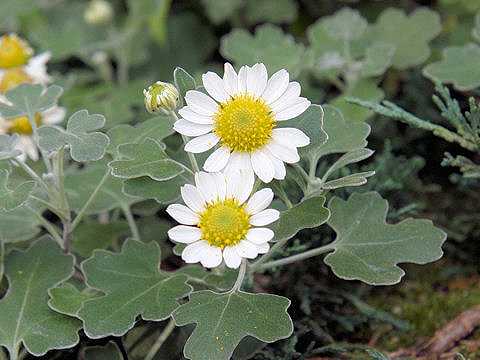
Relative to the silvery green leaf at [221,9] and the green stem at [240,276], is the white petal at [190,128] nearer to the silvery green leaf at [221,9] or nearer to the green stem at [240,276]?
the green stem at [240,276]

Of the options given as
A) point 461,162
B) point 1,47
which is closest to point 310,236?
point 461,162

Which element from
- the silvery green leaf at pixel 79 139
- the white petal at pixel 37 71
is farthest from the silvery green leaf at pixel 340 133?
the white petal at pixel 37 71

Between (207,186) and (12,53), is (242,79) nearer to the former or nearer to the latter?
(207,186)

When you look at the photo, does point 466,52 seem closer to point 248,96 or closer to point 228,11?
point 248,96

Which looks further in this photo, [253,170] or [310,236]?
[310,236]

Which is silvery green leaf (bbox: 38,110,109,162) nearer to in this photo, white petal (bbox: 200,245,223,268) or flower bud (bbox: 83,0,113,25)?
white petal (bbox: 200,245,223,268)

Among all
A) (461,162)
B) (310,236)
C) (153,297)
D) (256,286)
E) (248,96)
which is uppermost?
(248,96)

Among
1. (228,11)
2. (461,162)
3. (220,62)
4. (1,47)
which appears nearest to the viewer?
(461,162)
